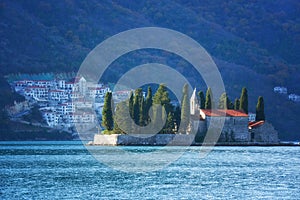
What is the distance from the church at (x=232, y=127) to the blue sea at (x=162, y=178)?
1565 cm

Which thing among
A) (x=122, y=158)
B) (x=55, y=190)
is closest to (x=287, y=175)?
(x=55, y=190)

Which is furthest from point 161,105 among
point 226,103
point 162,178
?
point 162,178

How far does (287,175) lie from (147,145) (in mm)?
42019

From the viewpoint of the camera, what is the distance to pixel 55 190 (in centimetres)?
6003

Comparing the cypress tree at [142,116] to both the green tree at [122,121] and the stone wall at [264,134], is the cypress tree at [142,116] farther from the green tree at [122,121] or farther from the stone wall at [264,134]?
the stone wall at [264,134]

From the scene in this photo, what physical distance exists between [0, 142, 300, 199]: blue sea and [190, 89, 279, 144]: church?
1565 cm

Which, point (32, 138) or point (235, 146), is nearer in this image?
point (235, 146)

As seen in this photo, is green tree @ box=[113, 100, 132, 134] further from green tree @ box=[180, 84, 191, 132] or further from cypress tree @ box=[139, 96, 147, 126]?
green tree @ box=[180, 84, 191, 132]

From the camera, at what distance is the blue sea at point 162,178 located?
57812 mm

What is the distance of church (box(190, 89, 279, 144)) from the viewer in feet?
361

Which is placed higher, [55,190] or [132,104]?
[132,104]

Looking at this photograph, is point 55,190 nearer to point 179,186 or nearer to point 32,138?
point 179,186

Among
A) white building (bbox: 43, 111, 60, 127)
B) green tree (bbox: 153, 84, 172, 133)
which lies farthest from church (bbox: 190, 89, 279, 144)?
white building (bbox: 43, 111, 60, 127)

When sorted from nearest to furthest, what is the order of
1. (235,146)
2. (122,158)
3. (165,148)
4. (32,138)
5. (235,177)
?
(235,177) < (122,158) < (165,148) < (235,146) < (32,138)
